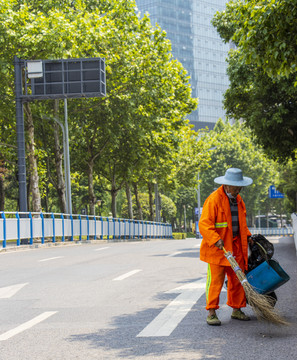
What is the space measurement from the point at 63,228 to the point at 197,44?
12697 centimetres

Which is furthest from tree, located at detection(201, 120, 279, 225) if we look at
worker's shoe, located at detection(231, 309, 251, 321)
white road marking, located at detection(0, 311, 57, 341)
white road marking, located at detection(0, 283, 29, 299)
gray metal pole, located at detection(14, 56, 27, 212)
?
worker's shoe, located at detection(231, 309, 251, 321)

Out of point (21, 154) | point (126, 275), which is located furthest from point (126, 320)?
point (21, 154)

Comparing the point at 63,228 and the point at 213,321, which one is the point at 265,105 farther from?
the point at 213,321

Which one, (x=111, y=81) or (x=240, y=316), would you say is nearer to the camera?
(x=240, y=316)

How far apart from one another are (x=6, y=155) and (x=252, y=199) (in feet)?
147

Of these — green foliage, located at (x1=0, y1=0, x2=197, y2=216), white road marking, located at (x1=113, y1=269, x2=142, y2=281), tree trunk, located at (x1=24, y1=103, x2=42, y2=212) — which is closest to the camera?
white road marking, located at (x1=113, y1=269, x2=142, y2=281)

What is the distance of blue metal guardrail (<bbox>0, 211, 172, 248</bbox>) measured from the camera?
24650mm

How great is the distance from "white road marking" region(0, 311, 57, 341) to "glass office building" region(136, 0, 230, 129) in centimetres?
13941

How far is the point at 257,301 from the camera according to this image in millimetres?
6895

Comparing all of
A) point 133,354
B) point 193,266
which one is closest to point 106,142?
point 193,266

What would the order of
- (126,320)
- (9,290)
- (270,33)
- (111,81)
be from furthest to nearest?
(111,81), (9,290), (270,33), (126,320)

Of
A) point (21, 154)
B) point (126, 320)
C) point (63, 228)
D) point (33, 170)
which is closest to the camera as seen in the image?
point (126, 320)

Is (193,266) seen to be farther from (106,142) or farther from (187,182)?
(187,182)

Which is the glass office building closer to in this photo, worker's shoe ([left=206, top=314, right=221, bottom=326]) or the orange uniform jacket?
the orange uniform jacket
